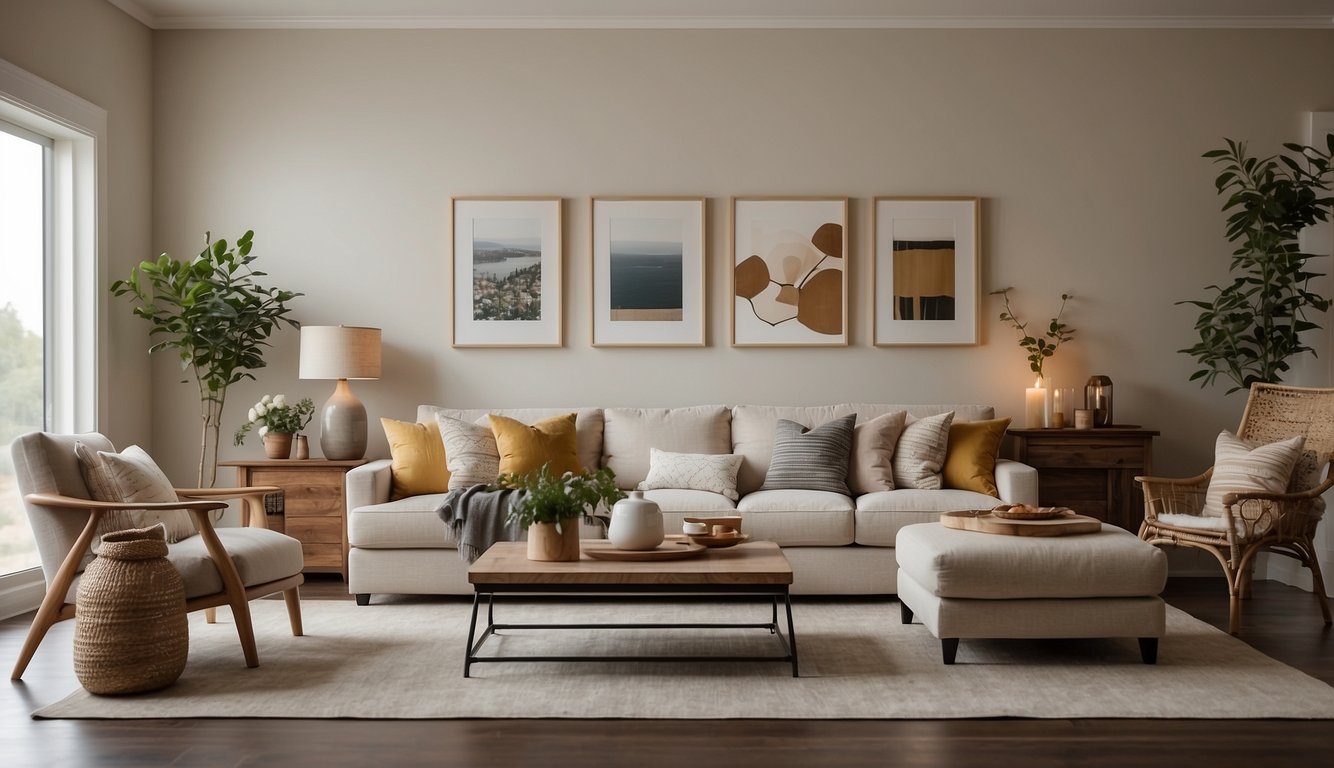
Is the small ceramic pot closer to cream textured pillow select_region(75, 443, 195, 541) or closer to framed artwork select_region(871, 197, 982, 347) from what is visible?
cream textured pillow select_region(75, 443, 195, 541)

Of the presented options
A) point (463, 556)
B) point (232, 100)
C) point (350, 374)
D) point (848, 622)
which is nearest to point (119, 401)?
point (350, 374)

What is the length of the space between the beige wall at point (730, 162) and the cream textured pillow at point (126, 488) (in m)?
1.86

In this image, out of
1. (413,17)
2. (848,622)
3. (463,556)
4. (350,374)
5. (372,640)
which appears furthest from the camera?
(413,17)

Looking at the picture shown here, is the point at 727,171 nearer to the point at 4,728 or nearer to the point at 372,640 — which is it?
the point at 372,640

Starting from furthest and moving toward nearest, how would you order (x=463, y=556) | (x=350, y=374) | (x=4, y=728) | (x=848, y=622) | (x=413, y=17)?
1. (x=413, y=17)
2. (x=350, y=374)
3. (x=463, y=556)
4. (x=848, y=622)
5. (x=4, y=728)

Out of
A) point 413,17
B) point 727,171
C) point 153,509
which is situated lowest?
point 153,509

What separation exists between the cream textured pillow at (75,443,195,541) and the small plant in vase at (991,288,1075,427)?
13.5 feet

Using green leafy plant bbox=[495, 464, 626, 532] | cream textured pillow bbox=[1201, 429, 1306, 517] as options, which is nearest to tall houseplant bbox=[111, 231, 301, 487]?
green leafy plant bbox=[495, 464, 626, 532]

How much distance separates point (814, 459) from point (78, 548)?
3.10m

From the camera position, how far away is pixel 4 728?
2.83 meters

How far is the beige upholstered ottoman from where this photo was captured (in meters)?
3.35

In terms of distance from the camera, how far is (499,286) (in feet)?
18.1

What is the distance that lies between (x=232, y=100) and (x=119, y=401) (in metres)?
1.77

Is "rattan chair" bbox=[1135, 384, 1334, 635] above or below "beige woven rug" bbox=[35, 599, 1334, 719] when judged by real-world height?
above
